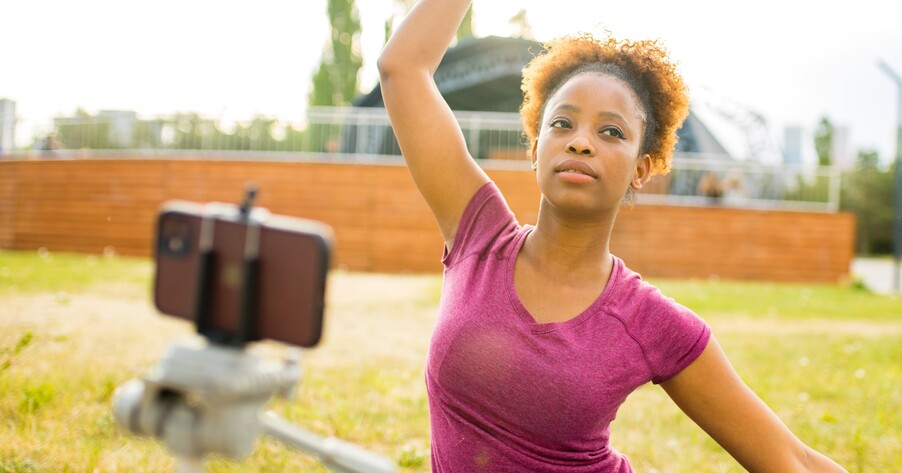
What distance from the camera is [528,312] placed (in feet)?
5.85

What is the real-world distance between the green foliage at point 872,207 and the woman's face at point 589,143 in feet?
160

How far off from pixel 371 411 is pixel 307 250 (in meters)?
3.23

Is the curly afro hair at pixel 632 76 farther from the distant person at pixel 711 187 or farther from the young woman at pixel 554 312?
the distant person at pixel 711 187

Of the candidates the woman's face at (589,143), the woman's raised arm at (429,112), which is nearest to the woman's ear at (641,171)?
the woman's face at (589,143)

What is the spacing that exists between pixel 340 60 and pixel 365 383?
28892 mm

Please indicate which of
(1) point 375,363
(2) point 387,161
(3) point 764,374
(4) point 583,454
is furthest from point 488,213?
(2) point 387,161

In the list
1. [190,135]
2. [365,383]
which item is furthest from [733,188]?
[365,383]

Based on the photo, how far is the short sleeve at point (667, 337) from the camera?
5.81ft

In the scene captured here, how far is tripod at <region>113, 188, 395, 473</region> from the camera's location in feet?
2.58

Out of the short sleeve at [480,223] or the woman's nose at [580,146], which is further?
the short sleeve at [480,223]

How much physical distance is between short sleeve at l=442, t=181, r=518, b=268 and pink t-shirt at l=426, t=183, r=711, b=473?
0.08 meters

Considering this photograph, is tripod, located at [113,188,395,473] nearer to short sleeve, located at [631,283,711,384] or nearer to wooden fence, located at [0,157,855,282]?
short sleeve, located at [631,283,711,384]

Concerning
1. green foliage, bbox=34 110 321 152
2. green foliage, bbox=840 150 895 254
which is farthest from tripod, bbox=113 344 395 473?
green foliage, bbox=840 150 895 254

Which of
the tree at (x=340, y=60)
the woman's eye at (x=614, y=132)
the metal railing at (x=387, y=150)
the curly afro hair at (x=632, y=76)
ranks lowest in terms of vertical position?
the woman's eye at (x=614, y=132)
